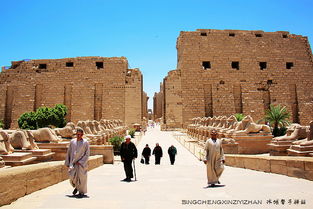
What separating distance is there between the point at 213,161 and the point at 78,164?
2.24 metres

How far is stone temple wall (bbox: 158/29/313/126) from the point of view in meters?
21.8

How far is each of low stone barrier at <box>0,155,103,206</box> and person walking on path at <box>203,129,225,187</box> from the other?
268 centimetres

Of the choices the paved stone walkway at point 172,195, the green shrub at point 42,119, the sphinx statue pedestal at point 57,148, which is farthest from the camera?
the green shrub at point 42,119

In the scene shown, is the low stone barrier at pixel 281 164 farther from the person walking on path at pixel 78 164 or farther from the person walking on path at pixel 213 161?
the person walking on path at pixel 78 164

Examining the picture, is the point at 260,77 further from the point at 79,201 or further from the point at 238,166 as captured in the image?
the point at 79,201

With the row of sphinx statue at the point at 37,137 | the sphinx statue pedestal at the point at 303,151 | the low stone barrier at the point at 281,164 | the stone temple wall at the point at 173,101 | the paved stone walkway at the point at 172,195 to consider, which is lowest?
the paved stone walkway at the point at 172,195

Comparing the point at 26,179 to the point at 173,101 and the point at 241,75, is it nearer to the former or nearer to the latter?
the point at 173,101

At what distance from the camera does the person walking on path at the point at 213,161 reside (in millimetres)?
3877

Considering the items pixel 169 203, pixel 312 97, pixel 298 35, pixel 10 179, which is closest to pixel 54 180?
pixel 10 179

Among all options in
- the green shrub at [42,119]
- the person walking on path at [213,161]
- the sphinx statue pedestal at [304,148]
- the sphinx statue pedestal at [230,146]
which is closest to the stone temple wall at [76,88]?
the green shrub at [42,119]

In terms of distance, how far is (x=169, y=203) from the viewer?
2863 mm

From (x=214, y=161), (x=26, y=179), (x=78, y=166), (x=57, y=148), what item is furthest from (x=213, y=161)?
(x=57, y=148)

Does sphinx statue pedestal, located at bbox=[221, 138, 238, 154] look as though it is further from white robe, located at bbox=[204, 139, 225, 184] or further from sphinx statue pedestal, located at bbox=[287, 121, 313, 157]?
Answer: white robe, located at bbox=[204, 139, 225, 184]

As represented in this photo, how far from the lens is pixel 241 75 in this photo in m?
22.6
